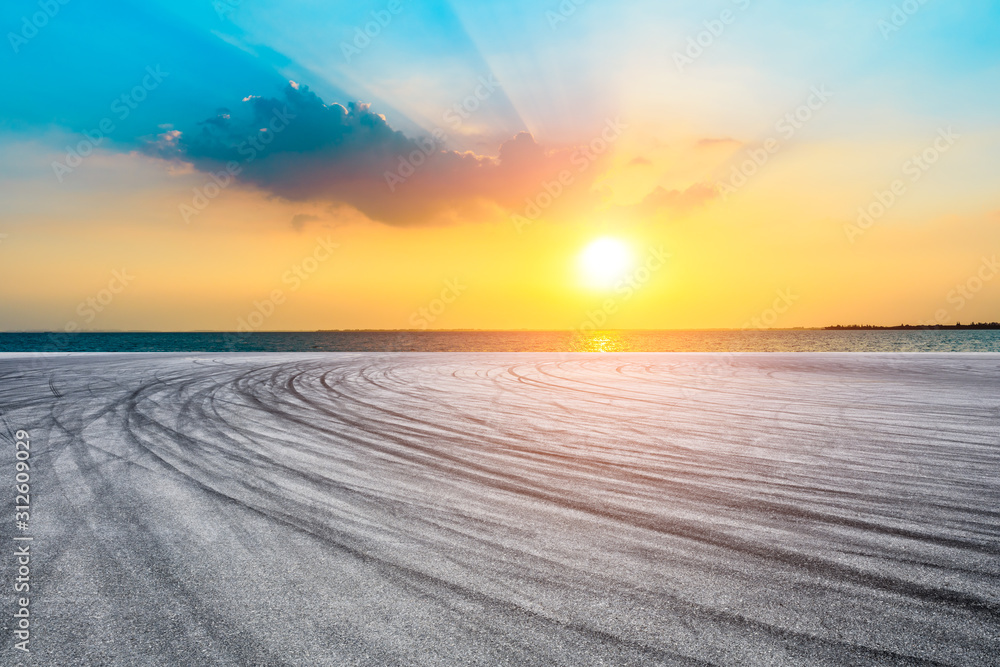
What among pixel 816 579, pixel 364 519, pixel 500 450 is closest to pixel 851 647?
pixel 816 579

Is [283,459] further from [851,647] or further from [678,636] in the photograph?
[851,647]

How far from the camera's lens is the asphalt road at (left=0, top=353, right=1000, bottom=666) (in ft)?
8.52

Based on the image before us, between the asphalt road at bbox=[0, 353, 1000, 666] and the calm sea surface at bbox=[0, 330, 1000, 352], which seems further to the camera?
the calm sea surface at bbox=[0, 330, 1000, 352]

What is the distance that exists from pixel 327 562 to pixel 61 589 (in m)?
1.56

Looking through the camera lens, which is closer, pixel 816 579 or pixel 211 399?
pixel 816 579

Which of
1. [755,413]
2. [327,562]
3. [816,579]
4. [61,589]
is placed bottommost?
[61,589]

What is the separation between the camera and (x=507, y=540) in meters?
3.76

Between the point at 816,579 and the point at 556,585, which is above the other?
the point at 816,579

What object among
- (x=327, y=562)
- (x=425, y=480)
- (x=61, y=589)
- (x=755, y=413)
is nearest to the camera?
(x=61, y=589)

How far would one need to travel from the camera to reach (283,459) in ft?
20.1

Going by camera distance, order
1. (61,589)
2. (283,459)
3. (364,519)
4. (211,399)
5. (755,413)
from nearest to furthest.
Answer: (61,589)
(364,519)
(283,459)
(755,413)
(211,399)

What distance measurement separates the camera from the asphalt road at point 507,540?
8.52ft

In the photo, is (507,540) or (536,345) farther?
(536,345)

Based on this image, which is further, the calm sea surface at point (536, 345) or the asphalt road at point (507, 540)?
the calm sea surface at point (536, 345)
